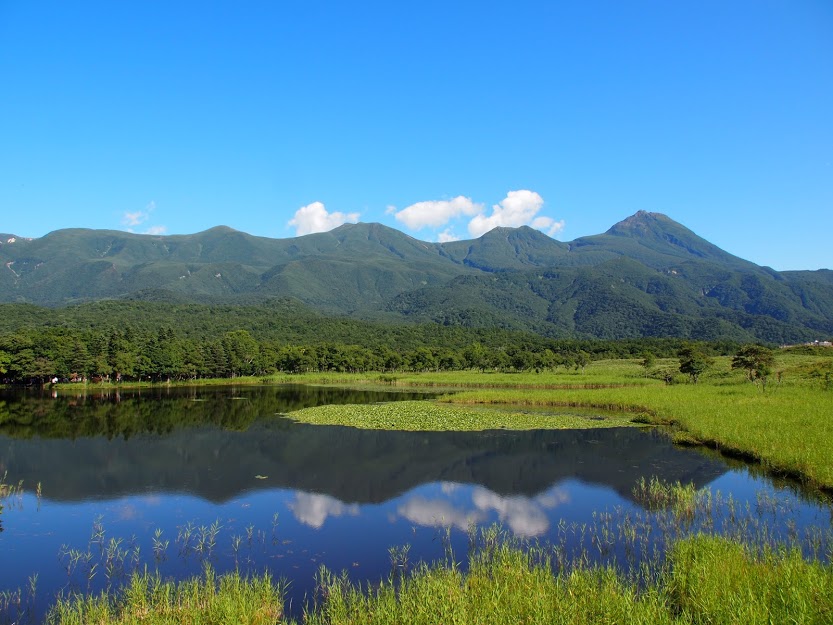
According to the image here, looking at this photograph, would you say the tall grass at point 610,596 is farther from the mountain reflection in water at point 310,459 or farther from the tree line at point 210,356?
the tree line at point 210,356

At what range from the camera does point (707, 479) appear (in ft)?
77.5

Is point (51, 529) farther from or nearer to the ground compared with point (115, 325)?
nearer to the ground

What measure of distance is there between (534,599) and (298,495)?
14.2m

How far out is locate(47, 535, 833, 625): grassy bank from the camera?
959 centimetres

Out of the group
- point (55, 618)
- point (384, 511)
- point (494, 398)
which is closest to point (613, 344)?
point (494, 398)

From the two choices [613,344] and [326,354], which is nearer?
[326,354]

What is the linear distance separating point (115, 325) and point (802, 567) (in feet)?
451

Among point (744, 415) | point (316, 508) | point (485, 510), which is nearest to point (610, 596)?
point (485, 510)

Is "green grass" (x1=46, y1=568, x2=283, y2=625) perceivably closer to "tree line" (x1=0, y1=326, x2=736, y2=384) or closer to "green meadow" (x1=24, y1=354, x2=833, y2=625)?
"green meadow" (x1=24, y1=354, x2=833, y2=625)

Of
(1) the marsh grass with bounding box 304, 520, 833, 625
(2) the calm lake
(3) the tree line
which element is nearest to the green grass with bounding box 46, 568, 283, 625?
(1) the marsh grass with bounding box 304, 520, 833, 625

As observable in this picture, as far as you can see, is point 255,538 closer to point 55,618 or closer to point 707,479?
point 55,618

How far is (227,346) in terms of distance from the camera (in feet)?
331

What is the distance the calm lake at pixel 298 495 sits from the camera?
15289mm

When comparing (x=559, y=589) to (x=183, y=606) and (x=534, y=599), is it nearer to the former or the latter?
(x=534, y=599)
